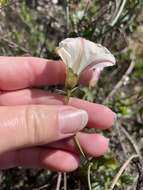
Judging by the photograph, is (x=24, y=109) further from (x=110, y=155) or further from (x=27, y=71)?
(x=110, y=155)

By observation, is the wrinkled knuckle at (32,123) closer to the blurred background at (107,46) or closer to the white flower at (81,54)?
the white flower at (81,54)

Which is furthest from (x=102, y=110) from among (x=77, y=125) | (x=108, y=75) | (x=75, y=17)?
(x=108, y=75)

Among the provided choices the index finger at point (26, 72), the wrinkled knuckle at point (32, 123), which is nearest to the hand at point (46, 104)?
the index finger at point (26, 72)

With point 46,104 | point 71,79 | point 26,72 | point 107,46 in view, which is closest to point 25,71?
point 26,72

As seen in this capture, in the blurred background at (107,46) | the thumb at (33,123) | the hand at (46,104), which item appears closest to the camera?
the thumb at (33,123)

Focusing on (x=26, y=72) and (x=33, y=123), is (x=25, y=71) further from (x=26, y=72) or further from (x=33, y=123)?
(x=33, y=123)

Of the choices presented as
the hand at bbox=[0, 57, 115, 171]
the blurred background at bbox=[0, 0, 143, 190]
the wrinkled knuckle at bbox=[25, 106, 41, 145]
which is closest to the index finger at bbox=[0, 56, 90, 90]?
the hand at bbox=[0, 57, 115, 171]
